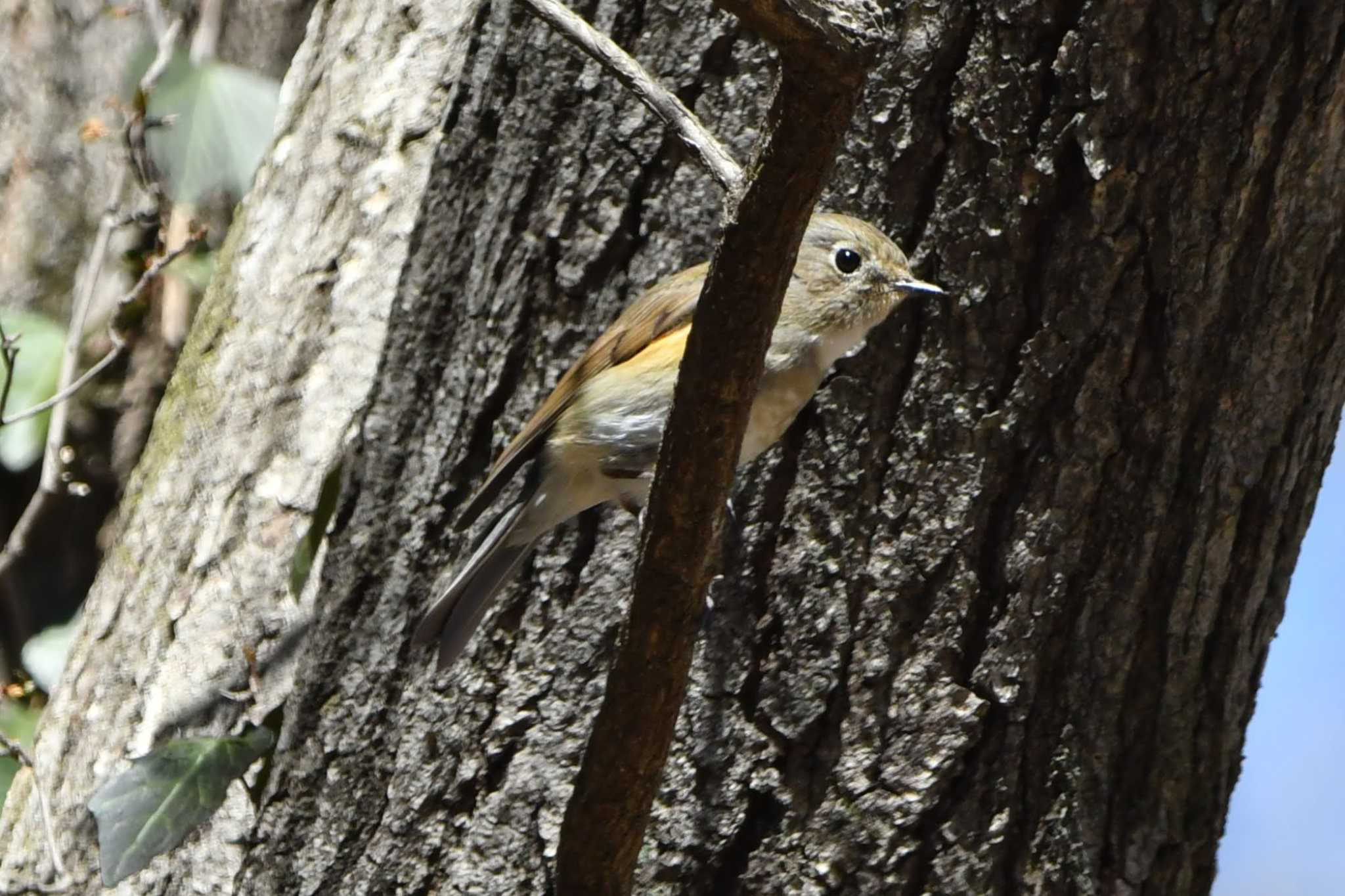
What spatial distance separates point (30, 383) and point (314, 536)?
1325 mm

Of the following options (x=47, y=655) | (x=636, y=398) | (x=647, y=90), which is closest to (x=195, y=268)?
(x=47, y=655)

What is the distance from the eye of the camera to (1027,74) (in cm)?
199

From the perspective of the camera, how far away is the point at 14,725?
3.12 metres

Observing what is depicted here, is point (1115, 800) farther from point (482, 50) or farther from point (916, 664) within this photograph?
point (482, 50)

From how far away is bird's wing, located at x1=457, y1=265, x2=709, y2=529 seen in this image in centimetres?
220

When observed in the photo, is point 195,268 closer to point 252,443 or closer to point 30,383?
point 30,383

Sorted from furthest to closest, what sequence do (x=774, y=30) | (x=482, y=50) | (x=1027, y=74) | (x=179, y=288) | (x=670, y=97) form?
(x=179, y=288), (x=482, y=50), (x=1027, y=74), (x=670, y=97), (x=774, y=30)

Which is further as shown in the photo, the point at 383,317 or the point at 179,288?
the point at 179,288

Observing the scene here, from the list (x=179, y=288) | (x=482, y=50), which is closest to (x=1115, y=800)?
(x=482, y=50)

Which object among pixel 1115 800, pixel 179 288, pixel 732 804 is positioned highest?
pixel 179 288

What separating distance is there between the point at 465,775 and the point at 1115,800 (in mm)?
942

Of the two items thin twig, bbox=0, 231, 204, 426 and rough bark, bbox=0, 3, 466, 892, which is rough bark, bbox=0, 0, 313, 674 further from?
rough bark, bbox=0, 3, 466, 892

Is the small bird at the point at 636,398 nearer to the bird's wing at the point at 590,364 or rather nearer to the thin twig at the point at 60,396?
the bird's wing at the point at 590,364

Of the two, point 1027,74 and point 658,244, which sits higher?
point 1027,74
